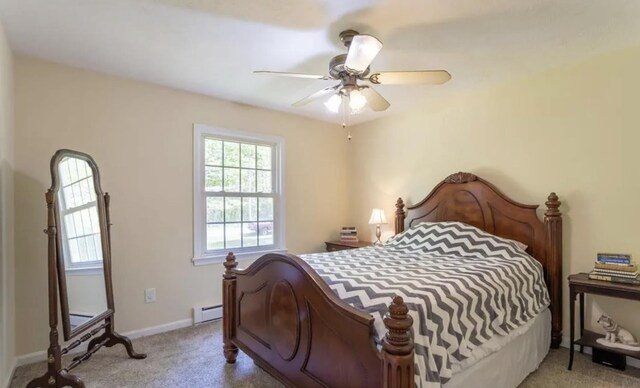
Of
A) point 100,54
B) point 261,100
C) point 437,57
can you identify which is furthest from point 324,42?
point 100,54

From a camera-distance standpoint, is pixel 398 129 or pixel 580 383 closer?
pixel 580 383

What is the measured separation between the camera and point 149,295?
9.95ft

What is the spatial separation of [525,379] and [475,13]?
235 centimetres

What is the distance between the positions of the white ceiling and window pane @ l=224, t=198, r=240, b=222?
50.5 inches

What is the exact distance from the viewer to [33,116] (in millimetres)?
2553

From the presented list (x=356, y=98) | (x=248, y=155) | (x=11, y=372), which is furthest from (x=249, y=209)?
(x=11, y=372)

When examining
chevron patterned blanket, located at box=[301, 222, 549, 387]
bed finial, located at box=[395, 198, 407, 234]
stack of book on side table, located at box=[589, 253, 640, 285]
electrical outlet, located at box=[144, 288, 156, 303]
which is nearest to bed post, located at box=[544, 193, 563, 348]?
chevron patterned blanket, located at box=[301, 222, 549, 387]

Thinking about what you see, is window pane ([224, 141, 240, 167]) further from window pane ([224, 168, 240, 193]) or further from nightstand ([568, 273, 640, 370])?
nightstand ([568, 273, 640, 370])

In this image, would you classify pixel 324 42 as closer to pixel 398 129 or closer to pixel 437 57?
pixel 437 57

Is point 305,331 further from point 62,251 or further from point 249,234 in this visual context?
point 249,234

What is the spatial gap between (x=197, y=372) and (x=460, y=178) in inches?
111

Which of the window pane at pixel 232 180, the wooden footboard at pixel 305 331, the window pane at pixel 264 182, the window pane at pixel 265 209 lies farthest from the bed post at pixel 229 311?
the window pane at pixel 264 182

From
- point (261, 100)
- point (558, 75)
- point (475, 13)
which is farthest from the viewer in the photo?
point (261, 100)

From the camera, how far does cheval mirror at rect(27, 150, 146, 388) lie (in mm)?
1979
